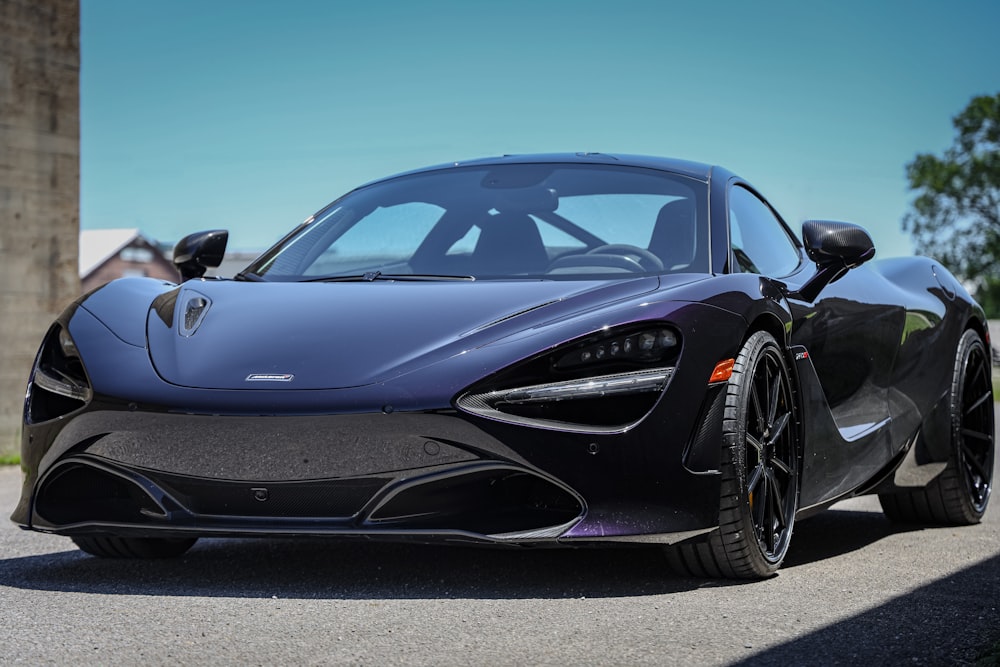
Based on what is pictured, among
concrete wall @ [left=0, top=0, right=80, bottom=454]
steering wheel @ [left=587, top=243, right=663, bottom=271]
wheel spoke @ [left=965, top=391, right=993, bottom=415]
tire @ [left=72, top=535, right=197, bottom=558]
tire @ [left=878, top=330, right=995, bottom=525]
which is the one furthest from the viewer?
concrete wall @ [left=0, top=0, right=80, bottom=454]

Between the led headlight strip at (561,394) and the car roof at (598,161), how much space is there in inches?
60.1

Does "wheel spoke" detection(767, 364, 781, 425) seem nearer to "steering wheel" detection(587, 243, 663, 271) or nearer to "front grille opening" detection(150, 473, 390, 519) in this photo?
"steering wheel" detection(587, 243, 663, 271)

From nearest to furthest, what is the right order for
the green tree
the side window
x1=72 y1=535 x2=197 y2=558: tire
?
1. x1=72 y1=535 x2=197 y2=558: tire
2. the side window
3. the green tree

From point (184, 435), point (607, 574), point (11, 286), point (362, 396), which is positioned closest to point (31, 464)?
point (184, 435)

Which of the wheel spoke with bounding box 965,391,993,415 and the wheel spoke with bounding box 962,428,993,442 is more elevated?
the wheel spoke with bounding box 965,391,993,415

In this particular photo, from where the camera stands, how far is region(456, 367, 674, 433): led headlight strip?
144 inches

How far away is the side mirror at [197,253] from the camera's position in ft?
16.5

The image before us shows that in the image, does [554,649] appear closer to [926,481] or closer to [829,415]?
[829,415]

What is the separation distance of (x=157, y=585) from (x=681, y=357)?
5.37 ft

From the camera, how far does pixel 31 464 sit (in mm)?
4105

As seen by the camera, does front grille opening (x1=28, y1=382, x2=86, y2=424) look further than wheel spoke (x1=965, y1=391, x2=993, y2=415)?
No

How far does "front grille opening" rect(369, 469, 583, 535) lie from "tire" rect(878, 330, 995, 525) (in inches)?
98.0

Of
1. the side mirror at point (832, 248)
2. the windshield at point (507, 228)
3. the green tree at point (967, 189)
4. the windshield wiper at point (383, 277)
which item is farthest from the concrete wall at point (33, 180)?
the green tree at point (967, 189)

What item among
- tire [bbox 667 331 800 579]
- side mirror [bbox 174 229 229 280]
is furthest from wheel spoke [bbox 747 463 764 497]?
side mirror [bbox 174 229 229 280]
